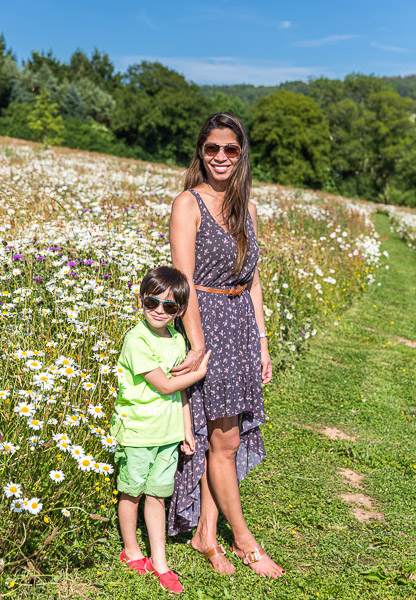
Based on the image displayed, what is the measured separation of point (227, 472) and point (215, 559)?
47cm

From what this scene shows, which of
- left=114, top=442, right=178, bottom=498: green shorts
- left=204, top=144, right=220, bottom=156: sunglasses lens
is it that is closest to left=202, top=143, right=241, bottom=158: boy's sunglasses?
left=204, top=144, right=220, bottom=156: sunglasses lens

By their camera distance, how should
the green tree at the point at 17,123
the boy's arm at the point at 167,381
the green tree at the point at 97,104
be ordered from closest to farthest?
the boy's arm at the point at 167,381 → the green tree at the point at 17,123 → the green tree at the point at 97,104

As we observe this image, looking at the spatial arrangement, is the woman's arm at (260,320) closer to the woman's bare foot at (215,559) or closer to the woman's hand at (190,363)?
the woman's hand at (190,363)

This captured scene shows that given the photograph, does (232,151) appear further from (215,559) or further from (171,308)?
(215,559)

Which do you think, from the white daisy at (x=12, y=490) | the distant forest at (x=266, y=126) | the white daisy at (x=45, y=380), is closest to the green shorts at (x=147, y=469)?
the white daisy at (x=45, y=380)

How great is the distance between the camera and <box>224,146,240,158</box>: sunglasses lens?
2.69 m

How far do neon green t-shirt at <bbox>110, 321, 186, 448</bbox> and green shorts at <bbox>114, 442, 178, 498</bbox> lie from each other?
0.07 meters

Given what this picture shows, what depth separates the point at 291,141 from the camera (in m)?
54.0

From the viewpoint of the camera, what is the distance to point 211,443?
2887 mm

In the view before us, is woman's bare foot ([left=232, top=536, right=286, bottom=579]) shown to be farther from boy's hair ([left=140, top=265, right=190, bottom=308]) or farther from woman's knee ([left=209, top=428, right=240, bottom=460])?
boy's hair ([left=140, top=265, right=190, bottom=308])

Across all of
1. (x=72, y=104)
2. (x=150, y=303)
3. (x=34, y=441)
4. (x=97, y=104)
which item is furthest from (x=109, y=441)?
(x=97, y=104)

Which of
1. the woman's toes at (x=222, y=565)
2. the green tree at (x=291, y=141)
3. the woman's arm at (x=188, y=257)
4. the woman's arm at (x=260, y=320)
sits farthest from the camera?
the green tree at (x=291, y=141)

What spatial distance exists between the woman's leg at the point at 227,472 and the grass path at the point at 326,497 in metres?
0.09

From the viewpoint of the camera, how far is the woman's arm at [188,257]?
8.43 ft
